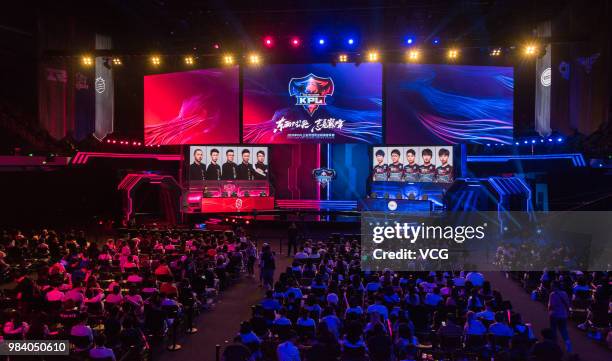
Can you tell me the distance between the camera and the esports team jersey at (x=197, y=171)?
28.3 meters

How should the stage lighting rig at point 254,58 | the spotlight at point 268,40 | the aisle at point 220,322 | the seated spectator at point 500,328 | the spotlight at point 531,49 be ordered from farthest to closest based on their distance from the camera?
the spotlight at point 268,40
the stage lighting rig at point 254,58
the spotlight at point 531,49
the aisle at point 220,322
the seated spectator at point 500,328

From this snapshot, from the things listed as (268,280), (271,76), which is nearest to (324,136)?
(271,76)

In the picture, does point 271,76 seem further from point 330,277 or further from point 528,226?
point 330,277

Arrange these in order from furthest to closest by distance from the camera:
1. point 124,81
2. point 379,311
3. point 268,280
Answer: point 124,81, point 268,280, point 379,311

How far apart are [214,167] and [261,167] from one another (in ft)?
8.99

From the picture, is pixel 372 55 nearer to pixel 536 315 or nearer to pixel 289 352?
pixel 536 315

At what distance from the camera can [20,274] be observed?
14945 mm

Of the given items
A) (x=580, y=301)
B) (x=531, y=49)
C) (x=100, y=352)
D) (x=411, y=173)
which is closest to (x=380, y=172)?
(x=411, y=173)

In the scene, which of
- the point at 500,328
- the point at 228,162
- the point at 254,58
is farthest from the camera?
the point at 228,162

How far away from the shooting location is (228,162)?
28641 mm

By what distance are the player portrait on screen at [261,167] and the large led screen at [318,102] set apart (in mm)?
2755

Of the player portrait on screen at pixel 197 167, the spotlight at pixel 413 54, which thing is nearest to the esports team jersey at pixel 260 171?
the player portrait on screen at pixel 197 167

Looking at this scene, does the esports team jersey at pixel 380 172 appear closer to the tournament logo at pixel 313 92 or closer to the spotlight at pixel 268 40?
the tournament logo at pixel 313 92

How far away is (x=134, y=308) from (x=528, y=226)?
1717 cm
